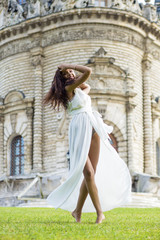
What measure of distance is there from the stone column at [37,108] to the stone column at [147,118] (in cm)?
638

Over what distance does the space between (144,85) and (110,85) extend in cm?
310

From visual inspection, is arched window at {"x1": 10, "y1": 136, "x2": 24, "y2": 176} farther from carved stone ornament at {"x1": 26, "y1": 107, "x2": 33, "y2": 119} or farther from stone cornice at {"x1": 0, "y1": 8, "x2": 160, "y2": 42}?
stone cornice at {"x1": 0, "y1": 8, "x2": 160, "y2": 42}

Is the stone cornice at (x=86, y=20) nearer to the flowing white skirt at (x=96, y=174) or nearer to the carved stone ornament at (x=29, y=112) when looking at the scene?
the carved stone ornament at (x=29, y=112)

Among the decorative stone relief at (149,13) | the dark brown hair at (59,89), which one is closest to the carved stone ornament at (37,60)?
the decorative stone relief at (149,13)

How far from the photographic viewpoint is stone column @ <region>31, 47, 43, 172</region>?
2542 cm

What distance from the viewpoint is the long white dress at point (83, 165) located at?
20.2ft

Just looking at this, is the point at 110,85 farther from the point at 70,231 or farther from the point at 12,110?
the point at 70,231

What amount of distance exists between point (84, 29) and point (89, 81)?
3397mm

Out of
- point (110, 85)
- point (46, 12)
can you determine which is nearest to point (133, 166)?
point (110, 85)

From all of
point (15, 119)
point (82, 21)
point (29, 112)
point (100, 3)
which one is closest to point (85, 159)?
point (29, 112)

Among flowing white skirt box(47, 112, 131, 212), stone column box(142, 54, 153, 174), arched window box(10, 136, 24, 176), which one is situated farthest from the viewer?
arched window box(10, 136, 24, 176)

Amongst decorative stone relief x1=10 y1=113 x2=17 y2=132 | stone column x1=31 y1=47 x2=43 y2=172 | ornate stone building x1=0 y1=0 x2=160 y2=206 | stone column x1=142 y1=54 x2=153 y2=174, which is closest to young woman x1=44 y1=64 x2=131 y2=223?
ornate stone building x1=0 y1=0 x2=160 y2=206

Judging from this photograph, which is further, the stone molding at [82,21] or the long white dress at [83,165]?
the stone molding at [82,21]

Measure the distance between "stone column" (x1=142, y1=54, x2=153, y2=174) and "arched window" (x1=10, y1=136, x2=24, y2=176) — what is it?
7639 mm
